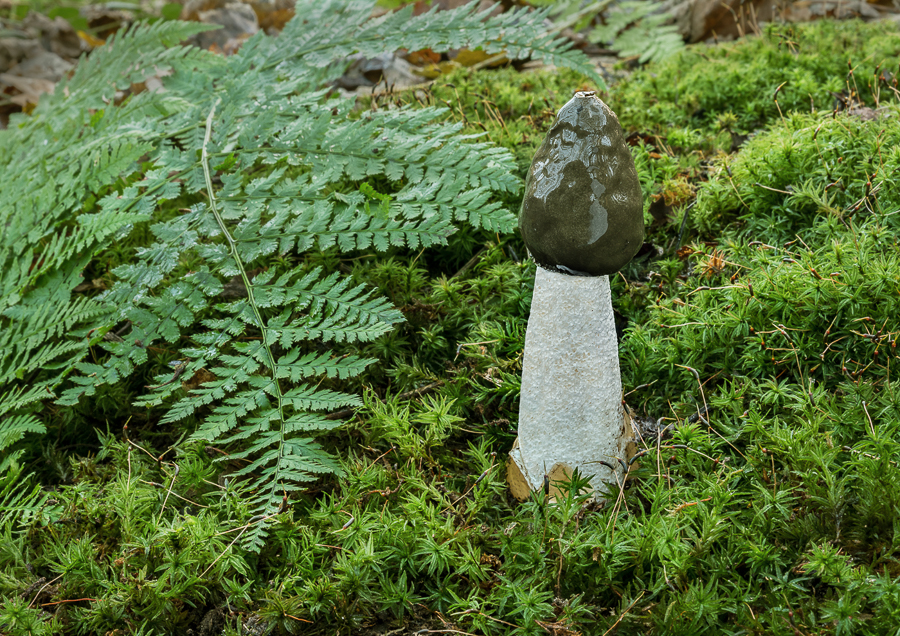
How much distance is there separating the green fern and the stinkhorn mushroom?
2.37 feet

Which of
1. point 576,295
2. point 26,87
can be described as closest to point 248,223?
point 576,295

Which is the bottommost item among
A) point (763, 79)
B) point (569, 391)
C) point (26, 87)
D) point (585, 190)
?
point (763, 79)

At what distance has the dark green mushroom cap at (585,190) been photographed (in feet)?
7.31

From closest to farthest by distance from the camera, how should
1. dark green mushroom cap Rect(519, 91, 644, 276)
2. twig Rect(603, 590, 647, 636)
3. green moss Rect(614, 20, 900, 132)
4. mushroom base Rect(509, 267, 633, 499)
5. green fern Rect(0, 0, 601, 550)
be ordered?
twig Rect(603, 590, 647, 636) → dark green mushroom cap Rect(519, 91, 644, 276) → mushroom base Rect(509, 267, 633, 499) → green fern Rect(0, 0, 601, 550) → green moss Rect(614, 20, 900, 132)

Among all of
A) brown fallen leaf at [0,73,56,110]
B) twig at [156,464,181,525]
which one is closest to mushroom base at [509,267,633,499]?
twig at [156,464,181,525]

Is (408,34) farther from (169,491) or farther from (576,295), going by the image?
(169,491)

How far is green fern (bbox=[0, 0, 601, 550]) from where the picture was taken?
2805 mm

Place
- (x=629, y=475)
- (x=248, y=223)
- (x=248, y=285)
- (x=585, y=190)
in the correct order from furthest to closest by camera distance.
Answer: (x=248, y=223)
(x=248, y=285)
(x=629, y=475)
(x=585, y=190)

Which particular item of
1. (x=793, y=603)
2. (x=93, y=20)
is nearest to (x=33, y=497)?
(x=793, y=603)

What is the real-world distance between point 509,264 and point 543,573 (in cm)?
169

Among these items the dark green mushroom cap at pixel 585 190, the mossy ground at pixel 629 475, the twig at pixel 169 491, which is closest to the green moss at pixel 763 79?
the mossy ground at pixel 629 475

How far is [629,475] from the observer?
8.75 feet

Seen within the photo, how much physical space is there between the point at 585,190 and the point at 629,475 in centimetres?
125

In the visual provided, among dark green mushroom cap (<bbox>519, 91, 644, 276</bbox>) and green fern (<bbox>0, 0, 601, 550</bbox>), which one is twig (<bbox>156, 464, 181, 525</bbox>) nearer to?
green fern (<bbox>0, 0, 601, 550</bbox>)
